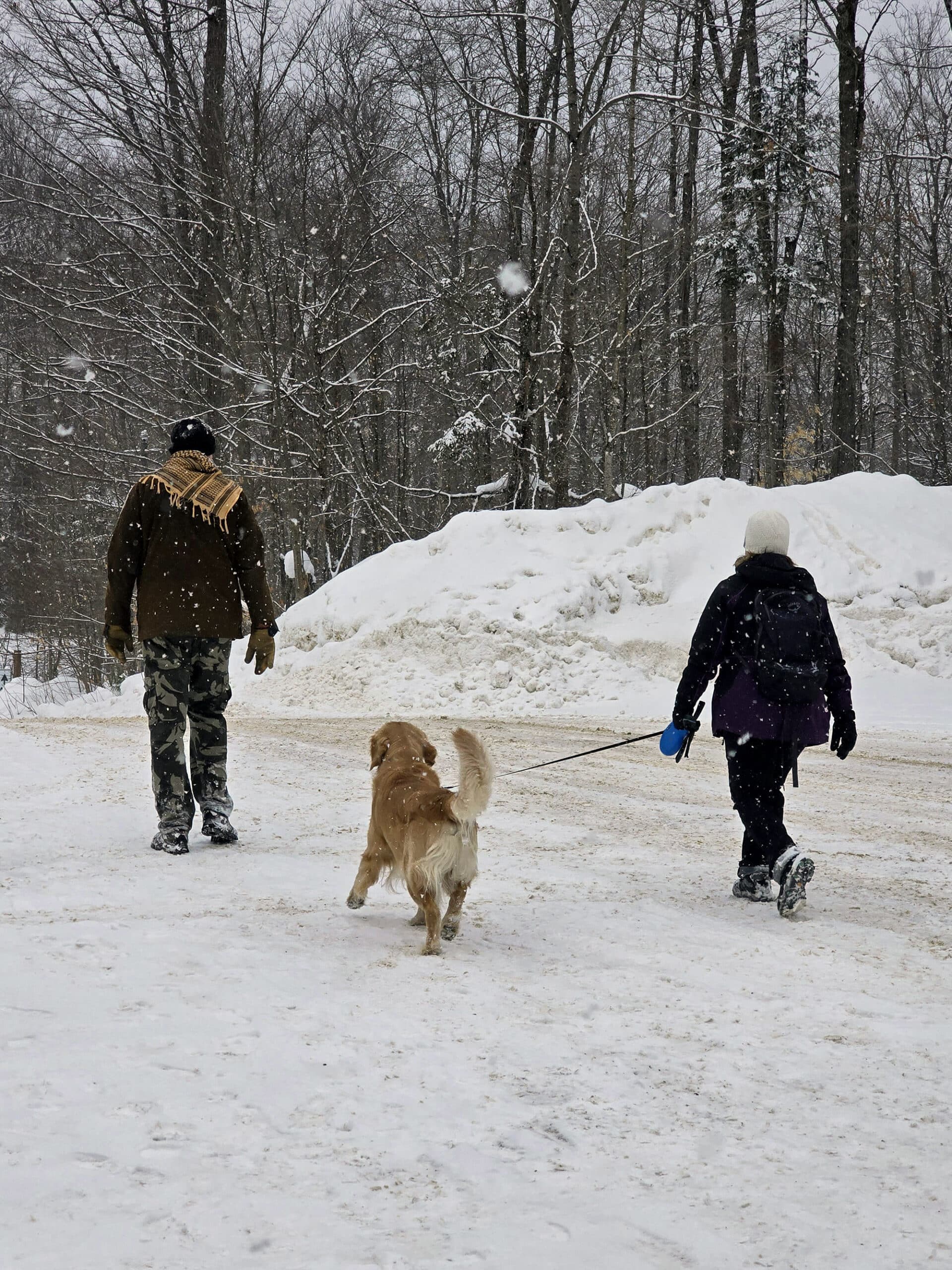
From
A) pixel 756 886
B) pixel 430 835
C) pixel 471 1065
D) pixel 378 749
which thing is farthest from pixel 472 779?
pixel 756 886

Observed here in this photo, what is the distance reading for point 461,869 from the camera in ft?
13.7

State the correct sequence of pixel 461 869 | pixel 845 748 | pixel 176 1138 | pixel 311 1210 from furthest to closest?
pixel 845 748, pixel 461 869, pixel 176 1138, pixel 311 1210

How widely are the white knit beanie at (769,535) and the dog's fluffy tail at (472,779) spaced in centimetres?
194

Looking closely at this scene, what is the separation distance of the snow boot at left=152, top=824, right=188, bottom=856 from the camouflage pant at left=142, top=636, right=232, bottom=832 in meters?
0.03

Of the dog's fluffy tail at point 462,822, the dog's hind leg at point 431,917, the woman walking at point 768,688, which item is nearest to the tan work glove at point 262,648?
the dog's fluffy tail at point 462,822

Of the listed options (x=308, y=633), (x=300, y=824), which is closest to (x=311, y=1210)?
(x=300, y=824)

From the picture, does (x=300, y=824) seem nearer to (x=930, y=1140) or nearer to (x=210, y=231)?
(x=930, y=1140)

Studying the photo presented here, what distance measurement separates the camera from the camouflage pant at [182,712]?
5.60m

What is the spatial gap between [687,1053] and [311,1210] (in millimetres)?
1412

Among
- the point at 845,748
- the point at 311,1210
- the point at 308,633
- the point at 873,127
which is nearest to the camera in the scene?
the point at 311,1210

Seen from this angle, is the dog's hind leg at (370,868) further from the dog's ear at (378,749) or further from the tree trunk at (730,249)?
the tree trunk at (730,249)

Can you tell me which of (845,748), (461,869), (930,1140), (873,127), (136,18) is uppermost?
(873,127)

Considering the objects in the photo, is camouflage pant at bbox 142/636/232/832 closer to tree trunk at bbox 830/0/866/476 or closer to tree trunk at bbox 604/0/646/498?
tree trunk at bbox 604/0/646/498

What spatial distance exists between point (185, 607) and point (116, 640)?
449 mm
